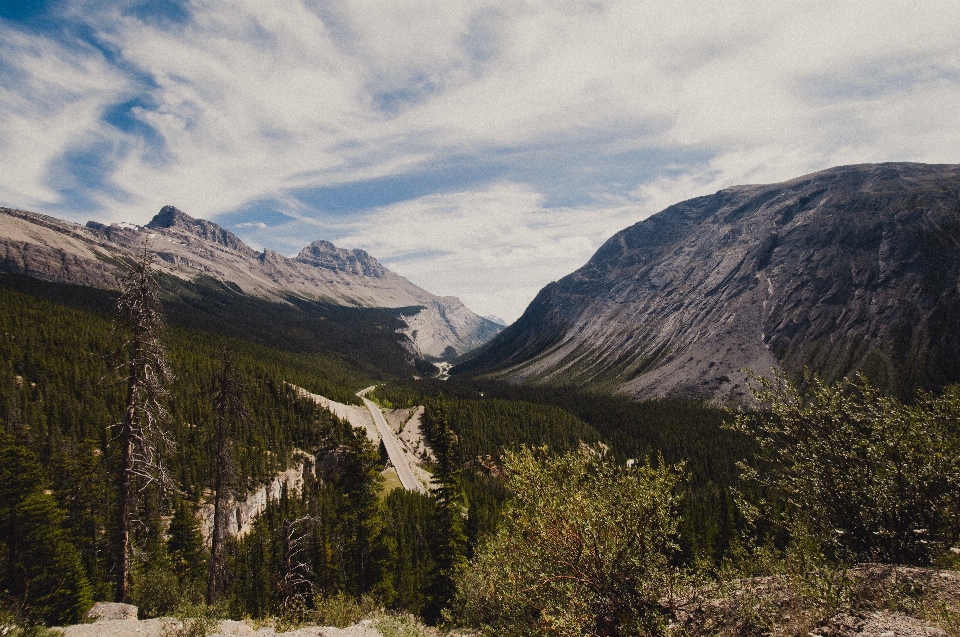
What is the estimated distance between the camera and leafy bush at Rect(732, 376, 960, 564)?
1215cm

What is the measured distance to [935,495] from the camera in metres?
12.1

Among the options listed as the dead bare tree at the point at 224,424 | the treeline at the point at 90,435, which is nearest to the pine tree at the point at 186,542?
the treeline at the point at 90,435

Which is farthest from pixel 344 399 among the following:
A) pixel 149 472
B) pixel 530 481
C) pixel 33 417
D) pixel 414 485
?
pixel 530 481

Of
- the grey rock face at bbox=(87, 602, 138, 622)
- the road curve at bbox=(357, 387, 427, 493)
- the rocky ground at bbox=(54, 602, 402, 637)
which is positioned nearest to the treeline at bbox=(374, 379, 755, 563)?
the road curve at bbox=(357, 387, 427, 493)

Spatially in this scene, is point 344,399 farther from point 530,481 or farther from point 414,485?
point 530,481

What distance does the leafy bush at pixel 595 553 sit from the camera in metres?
11.5

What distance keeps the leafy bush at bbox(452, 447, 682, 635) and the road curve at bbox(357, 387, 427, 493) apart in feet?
243

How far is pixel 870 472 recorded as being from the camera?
42.8ft

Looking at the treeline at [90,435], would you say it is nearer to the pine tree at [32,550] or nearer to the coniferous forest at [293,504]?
the pine tree at [32,550]

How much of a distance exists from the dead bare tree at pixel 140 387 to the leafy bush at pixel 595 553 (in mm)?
15844

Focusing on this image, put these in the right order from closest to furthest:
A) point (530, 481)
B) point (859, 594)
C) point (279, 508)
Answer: point (859, 594), point (530, 481), point (279, 508)

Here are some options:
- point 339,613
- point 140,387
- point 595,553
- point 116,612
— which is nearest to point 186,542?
point 116,612

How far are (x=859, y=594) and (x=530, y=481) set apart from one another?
28.7ft

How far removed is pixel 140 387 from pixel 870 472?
27668 millimetres
